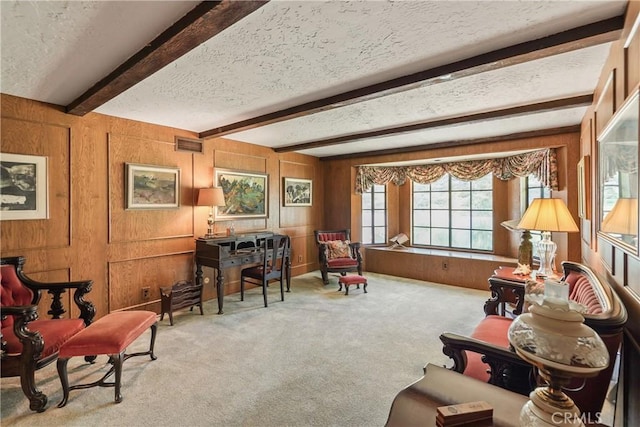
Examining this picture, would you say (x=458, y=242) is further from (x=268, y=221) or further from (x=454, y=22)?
(x=454, y=22)

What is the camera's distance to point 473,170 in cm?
513

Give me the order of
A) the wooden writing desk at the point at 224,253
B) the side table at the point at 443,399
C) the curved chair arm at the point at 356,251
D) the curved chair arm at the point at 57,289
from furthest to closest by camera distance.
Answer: the curved chair arm at the point at 356,251
the wooden writing desk at the point at 224,253
the curved chair arm at the point at 57,289
the side table at the point at 443,399

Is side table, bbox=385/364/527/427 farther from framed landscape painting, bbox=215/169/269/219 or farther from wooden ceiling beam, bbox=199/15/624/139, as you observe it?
framed landscape painting, bbox=215/169/269/219

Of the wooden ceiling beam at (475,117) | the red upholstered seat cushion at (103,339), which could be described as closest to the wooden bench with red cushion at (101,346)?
the red upholstered seat cushion at (103,339)

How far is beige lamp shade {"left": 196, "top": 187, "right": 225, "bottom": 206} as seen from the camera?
3998 mm

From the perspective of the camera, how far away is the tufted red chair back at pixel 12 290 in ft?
7.75

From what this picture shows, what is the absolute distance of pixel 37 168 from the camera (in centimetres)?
285

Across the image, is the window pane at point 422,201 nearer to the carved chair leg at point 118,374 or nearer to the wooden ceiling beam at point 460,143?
the wooden ceiling beam at point 460,143

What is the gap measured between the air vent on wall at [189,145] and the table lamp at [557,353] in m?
4.20

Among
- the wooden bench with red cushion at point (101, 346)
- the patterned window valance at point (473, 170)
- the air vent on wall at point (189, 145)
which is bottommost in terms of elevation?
the wooden bench with red cushion at point (101, 346)

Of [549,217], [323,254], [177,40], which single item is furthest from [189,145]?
[549,217]

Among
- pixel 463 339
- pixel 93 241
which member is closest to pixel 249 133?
pixel 93 241

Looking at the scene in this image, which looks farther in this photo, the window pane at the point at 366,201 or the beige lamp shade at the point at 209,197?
the window pane at the point at 366,201

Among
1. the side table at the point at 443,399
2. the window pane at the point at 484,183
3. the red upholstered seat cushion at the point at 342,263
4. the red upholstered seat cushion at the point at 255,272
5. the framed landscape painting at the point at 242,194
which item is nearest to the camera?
the side table at the point at 443,399
